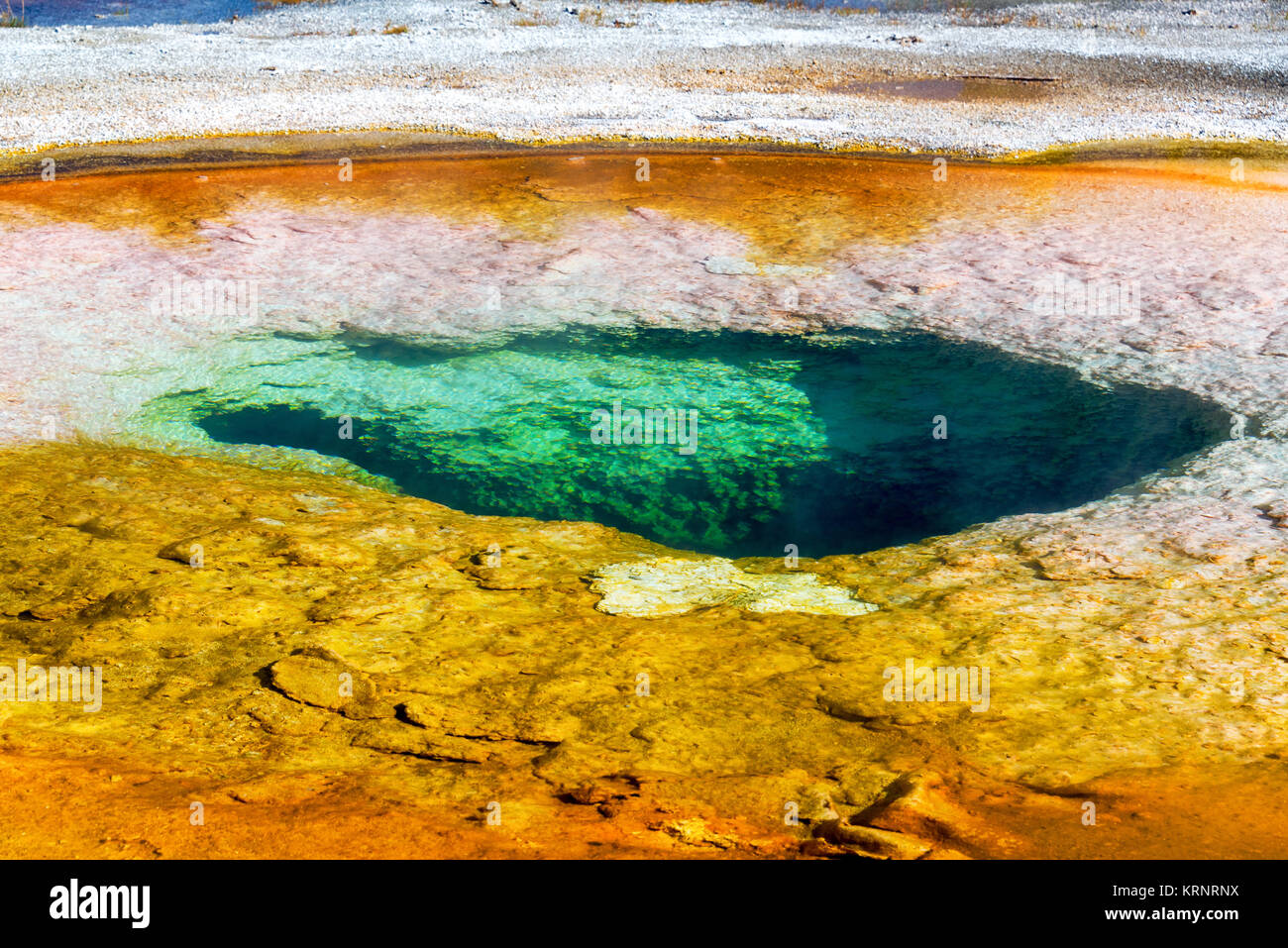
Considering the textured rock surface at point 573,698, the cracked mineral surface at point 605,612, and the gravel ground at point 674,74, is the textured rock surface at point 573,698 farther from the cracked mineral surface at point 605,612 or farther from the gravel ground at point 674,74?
the gravel ground at point 674,74

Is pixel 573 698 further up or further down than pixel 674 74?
further down

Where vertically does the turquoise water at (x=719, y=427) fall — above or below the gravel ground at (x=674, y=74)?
below

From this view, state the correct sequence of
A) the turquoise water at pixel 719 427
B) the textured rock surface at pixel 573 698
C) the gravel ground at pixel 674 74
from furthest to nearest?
the gravel ground at pixel 674 74, the turquoise water at pixel 719 427, the textured rock surface at pixel 573 698

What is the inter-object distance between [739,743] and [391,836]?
821 mm

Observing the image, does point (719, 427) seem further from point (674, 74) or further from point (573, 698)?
point (674, 74)

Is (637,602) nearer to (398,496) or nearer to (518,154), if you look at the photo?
(398,496)

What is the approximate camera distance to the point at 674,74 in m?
11.3

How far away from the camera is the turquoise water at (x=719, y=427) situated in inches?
186

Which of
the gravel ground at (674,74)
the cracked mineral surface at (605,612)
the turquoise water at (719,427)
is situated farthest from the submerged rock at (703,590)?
the gravel ground at (674,74)

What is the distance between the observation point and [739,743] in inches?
96.0

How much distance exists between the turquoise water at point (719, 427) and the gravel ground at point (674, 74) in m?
3.98

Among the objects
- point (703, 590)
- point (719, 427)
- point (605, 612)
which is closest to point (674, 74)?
point (719, 427)

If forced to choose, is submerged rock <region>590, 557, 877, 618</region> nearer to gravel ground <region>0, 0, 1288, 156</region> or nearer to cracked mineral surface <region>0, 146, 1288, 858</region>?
cracked mineral surface <region>0, 146, 1288, 858</region>

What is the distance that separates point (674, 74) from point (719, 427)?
7113mm
